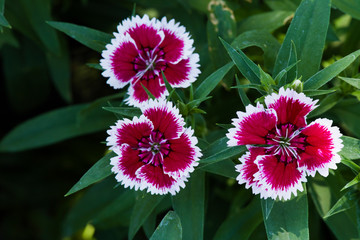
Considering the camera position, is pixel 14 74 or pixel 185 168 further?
pixel 14 74

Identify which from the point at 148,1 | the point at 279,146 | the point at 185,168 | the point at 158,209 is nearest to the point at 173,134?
the point at 185,168

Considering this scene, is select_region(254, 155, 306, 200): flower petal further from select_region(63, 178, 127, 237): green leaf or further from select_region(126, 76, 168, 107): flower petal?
select_region(63, 178, 127, 237): green leaf

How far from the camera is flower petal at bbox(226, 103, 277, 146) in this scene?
59.3 inches

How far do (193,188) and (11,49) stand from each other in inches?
65.8

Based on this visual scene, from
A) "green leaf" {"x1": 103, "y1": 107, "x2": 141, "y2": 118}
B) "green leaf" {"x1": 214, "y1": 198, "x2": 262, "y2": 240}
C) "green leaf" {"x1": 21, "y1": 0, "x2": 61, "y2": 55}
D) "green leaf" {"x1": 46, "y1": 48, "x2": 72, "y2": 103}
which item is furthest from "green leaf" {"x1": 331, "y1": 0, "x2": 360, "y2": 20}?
"green leaf" {"x1": 46, "y1": 48, "x2": 72, "y2": 103}

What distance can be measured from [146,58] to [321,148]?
0.70 metres

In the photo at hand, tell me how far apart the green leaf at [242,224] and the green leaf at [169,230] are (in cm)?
55

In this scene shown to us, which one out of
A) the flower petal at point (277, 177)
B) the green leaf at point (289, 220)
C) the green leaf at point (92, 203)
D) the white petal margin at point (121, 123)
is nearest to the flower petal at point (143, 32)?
the white petal margin at point (121, 123)

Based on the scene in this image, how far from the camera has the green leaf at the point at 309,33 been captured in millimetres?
1822

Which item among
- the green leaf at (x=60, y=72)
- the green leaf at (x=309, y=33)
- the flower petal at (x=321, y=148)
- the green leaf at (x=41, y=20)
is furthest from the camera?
the green leaf at (x=60, y=72)

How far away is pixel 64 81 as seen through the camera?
2807 mm

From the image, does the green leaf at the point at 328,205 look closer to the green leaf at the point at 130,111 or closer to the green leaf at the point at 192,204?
the green leaf at the point at 192,204

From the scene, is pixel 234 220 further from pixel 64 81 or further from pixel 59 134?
pixel 64 81

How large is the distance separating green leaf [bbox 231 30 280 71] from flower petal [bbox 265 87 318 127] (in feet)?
1.60
